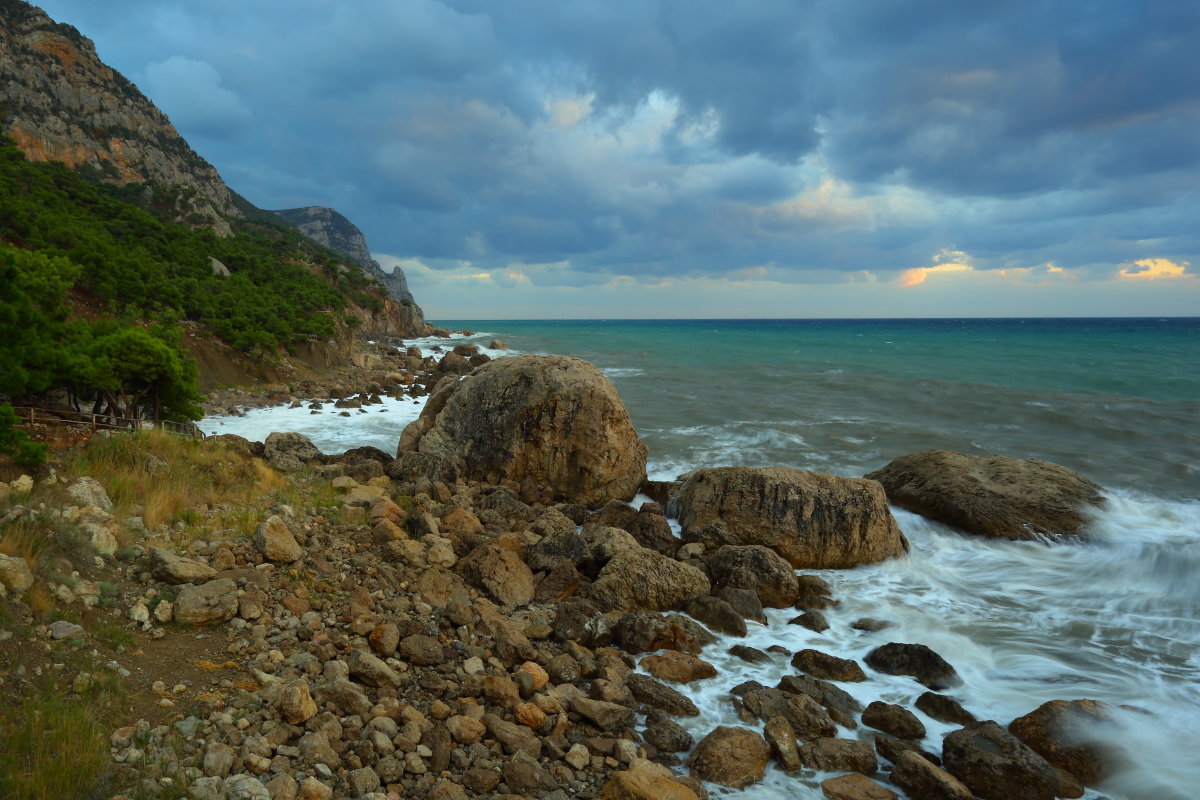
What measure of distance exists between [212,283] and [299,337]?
22.9 ft

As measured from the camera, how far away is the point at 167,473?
969 cm

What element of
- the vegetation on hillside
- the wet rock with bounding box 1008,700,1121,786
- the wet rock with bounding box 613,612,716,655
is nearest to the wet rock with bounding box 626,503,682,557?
the wet rock with bounding box 613,612,716,655

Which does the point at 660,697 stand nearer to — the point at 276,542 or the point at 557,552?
the point at 557,552

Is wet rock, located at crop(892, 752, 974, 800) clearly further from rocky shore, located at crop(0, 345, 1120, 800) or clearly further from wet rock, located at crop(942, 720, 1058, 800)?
wet rock, located at crop(942, 720, 1058, 800)

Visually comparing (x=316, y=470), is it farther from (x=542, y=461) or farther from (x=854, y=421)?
(x=854, y=421)

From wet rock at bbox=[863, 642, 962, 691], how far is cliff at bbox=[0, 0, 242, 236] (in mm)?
74603

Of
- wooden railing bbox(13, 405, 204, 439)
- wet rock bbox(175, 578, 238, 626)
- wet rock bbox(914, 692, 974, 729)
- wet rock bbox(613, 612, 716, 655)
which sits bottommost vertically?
wet rock bbox(914, 692, 974, 729)

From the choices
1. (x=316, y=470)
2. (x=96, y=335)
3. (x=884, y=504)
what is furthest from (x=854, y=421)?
(x=96, y=335)

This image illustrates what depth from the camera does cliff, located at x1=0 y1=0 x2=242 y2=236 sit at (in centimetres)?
6384

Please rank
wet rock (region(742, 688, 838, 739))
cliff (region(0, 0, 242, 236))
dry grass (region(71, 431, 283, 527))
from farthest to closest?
1. cliff (region(0, 0, 242, 236))
2. dry grass (region(71, 431, 283, 527))
3. wet rock (region(742, 688, 838, 739))

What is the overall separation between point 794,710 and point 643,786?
2.30 meters

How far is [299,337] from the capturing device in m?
35.7

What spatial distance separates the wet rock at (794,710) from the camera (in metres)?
6.33

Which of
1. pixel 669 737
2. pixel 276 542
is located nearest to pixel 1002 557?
pixel 669 737
